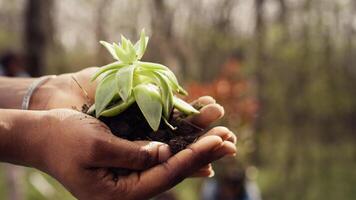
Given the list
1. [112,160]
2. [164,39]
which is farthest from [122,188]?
[164,39]

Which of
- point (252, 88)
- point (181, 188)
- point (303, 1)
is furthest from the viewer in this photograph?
point (303, 1)

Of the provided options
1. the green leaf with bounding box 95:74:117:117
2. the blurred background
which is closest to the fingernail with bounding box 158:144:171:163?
the green leaf with bounding box 95:74:117:117

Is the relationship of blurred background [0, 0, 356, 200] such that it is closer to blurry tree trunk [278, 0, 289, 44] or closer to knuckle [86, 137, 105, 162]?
blurry tree trunk [278, 0, 289, 44]

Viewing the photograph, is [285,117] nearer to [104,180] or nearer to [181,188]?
[181,188]

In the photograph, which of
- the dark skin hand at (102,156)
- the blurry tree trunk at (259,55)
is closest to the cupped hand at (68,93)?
the dark skin hand at (102,156)

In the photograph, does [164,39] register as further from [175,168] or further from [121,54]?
[175,168]

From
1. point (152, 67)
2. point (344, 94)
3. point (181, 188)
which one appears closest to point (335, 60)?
point (344, 94)
